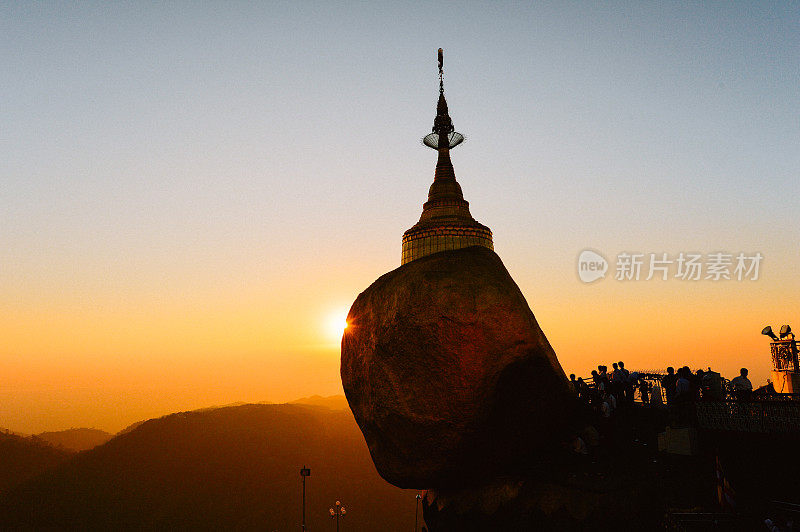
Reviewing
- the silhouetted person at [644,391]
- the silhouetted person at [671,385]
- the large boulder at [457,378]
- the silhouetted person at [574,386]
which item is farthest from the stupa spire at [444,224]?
the large boulder at [457,378]

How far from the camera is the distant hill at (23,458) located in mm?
136387

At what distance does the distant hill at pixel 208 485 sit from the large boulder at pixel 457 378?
95.3 metres

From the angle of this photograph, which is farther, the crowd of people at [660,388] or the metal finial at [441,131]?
the metal finial at [441,131]

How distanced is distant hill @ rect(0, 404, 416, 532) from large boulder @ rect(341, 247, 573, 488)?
9527 centimetres

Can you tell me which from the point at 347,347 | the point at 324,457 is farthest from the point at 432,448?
the point at 324,457

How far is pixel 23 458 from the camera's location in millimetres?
146250

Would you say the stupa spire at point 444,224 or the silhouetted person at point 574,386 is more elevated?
the stupa spire at point 444,224

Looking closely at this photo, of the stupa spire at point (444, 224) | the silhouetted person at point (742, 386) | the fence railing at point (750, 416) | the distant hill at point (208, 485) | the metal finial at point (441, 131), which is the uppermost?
the metal finial at point (441, 131)

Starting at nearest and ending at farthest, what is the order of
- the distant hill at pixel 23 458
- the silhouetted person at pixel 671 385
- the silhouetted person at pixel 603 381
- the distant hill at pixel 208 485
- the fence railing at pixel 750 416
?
the fence railing at pixel 750 416 → the silhouetted person at pixel 671 385 → the silhouetted person at pixel 603 381 → the distant hill at pixel 208 485 → the distant hill at pixel 23 458

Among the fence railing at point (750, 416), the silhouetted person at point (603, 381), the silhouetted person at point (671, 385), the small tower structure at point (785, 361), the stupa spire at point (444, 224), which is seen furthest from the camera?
the stupa spire at point (444, 224)

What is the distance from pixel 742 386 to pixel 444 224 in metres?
19.7

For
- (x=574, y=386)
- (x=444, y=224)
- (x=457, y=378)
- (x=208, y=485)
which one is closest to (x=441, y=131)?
(x=444, y=224)

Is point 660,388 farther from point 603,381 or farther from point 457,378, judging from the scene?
point 457,378

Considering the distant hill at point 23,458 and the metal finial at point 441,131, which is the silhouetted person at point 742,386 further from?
the distant hill at point 23,458
